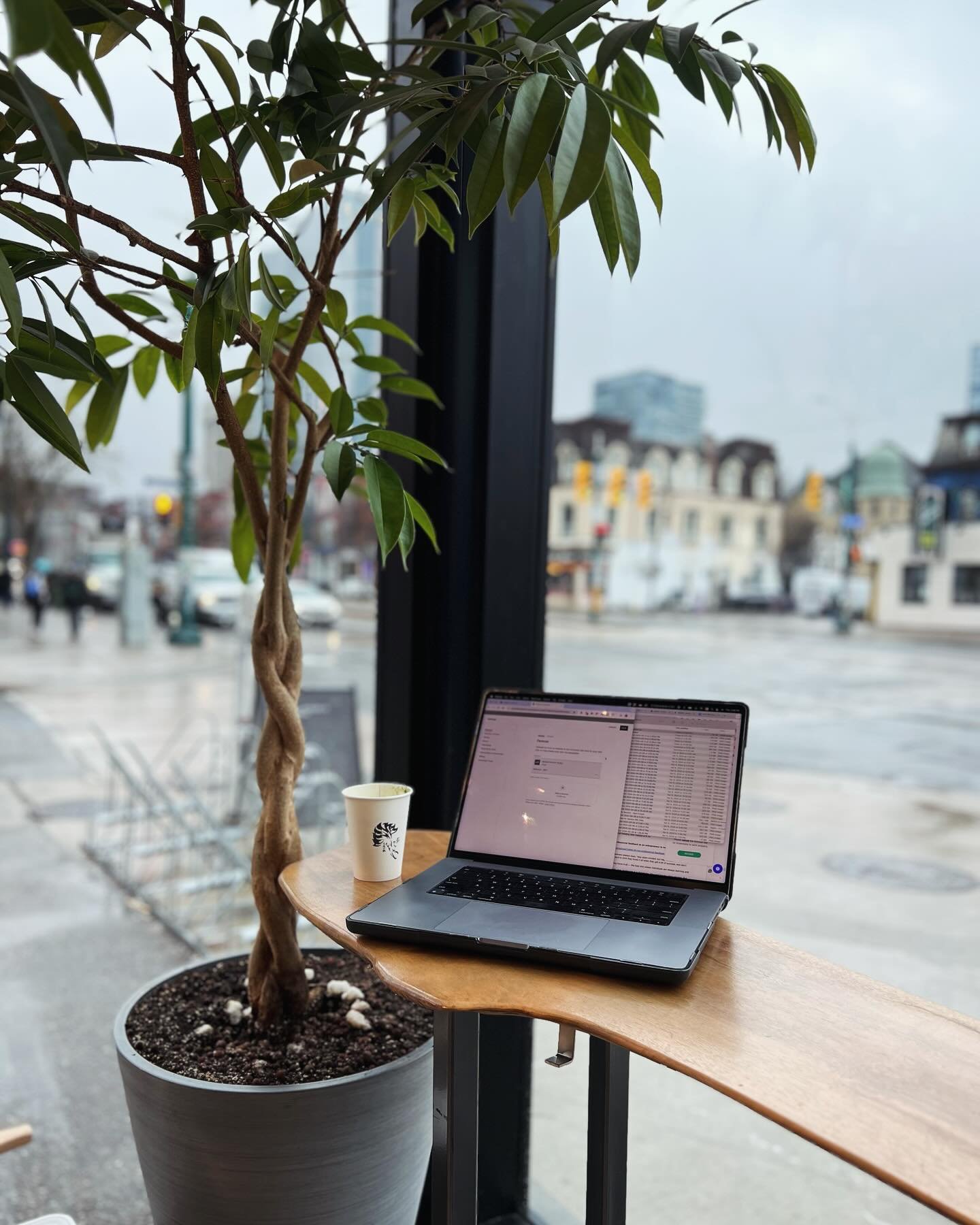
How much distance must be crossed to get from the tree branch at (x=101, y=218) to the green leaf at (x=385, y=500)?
28cm

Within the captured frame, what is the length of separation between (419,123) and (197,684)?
28.0ft

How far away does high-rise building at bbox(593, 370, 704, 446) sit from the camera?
92.0 inches

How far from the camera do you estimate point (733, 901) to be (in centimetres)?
309

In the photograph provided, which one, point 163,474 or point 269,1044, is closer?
point 269,1044

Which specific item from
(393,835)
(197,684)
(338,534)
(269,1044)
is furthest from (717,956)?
(197,684)

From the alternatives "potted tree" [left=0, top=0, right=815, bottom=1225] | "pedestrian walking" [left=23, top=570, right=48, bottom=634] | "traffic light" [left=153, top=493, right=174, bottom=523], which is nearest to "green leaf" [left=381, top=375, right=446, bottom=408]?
"potted tree" [left=0, top=0, right=815, bottom=1225]

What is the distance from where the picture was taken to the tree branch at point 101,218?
1.01 m

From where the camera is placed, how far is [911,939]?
8.68 feet

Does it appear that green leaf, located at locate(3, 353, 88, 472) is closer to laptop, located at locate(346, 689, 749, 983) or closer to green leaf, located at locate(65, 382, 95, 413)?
green leaf, located at locate(65, 382, 95, 413)

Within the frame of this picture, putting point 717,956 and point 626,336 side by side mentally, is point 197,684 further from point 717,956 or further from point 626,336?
point 717,956

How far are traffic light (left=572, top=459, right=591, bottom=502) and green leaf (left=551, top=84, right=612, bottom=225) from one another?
158cm

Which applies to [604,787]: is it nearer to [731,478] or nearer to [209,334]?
[209,334]

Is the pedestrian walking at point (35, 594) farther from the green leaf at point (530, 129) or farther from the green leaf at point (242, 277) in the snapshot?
the green leaf at point (530, 129)

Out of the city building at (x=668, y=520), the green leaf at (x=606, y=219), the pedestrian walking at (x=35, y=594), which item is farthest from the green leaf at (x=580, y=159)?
the pedestrian walking at (x=35, y=594)
